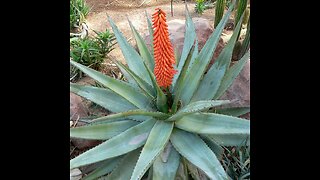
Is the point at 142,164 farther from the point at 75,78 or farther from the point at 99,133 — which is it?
the point at 75,78

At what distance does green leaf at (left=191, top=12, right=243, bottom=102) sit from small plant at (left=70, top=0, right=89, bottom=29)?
6.33ft

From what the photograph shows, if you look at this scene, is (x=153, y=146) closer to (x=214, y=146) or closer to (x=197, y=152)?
(x=197, y=152)

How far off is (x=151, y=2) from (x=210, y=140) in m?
2.51

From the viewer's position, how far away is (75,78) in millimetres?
3160

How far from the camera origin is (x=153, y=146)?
5.58ft

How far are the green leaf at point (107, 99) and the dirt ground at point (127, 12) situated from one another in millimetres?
1514

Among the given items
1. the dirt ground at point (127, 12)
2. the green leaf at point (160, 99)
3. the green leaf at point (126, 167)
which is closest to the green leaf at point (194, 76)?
the green leaf at point (160, 99)

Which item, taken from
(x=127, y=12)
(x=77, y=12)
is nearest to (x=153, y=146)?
(x=77, y=12)

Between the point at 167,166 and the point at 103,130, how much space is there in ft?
1.07

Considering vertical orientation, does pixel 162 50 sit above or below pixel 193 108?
above

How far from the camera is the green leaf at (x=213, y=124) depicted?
1.65 metres

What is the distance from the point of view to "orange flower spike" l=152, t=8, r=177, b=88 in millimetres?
1538

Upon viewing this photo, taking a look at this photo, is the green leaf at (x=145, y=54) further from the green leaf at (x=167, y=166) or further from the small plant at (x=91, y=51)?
the small plant at (x=91, y=51)
